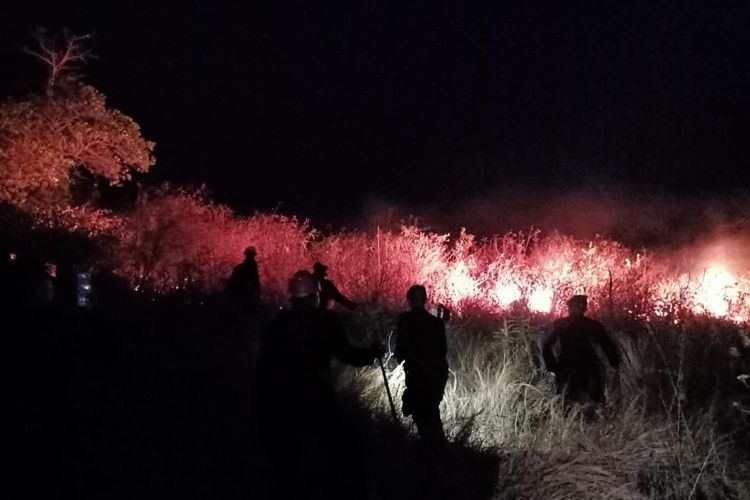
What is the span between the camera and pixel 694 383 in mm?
9180

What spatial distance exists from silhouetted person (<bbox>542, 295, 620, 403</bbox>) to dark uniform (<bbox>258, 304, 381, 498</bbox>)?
3.28m

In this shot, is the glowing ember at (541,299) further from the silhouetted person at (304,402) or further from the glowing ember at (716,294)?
the silhouetted person at (304,402)

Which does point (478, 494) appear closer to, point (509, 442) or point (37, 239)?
point (509, 442)

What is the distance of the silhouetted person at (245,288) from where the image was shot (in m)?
14.1

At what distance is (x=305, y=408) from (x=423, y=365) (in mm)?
2199

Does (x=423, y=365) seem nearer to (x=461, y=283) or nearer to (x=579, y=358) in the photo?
(x=579, y=358)

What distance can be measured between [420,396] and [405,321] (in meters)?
0.65

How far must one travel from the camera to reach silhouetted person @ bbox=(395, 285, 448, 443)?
7219 millimetres

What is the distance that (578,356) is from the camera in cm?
804

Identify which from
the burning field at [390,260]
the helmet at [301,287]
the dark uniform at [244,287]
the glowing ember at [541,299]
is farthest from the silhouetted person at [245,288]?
the helmet at [301,287]

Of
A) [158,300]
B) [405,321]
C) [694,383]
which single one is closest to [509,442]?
[405,321]

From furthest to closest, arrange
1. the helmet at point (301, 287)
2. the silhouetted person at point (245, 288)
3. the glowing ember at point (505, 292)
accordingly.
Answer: the glowing ember at point (505, 292), the silhouetted person at point (245, 288), the helmet at point (301, 287)

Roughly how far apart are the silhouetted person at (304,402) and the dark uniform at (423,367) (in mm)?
1856

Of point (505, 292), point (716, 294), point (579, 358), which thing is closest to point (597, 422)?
point (579, 358)
